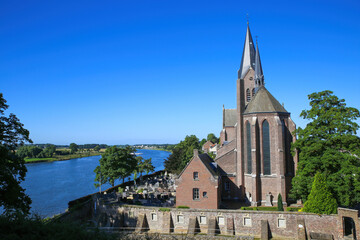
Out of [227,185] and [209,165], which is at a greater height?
[209,165]

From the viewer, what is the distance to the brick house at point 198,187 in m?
31.0

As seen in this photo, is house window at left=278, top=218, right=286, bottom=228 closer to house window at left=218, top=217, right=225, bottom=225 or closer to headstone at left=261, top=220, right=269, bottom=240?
headstone at left=261, top=220, right=269, bottom=240

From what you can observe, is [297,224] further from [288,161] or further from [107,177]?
[107,177]

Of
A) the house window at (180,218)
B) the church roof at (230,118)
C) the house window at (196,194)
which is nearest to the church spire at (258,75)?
the church roof at (230,118)

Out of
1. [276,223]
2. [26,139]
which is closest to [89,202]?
[26,139]

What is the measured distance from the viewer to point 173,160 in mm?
61219

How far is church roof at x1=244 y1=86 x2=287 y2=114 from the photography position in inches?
1398

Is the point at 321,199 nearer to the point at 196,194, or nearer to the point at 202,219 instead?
the point at 202,219

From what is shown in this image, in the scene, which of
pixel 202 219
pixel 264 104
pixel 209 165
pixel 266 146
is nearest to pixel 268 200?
pixel 266 146

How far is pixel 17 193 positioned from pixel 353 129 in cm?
2912

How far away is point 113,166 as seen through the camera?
42.2 m

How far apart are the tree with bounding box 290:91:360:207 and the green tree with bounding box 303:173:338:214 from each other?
73.6 inches

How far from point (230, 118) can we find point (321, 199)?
31785 millimetres

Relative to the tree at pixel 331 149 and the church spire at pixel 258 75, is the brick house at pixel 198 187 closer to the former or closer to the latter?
the tree at pixel 331 149
